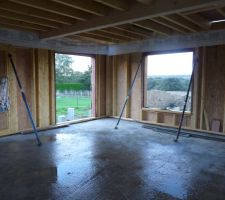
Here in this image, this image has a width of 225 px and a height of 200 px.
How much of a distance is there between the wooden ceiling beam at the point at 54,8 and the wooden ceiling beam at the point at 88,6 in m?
0.39

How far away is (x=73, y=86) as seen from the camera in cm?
823

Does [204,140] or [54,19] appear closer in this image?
[54,19]

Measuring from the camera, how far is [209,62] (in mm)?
5375

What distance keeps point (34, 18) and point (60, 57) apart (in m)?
2.80

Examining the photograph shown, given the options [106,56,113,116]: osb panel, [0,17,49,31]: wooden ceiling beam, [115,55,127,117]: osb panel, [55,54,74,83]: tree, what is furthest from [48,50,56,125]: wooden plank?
[115,55,127,117]: osb panel

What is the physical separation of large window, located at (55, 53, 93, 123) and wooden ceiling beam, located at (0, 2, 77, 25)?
7.63 ft

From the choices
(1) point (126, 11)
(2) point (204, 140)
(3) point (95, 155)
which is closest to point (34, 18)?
(1) point (126, 11)

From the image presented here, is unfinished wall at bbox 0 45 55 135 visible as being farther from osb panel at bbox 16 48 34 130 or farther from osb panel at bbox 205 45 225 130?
osb panel at bbox 205 45 225 130

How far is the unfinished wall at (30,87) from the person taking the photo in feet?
17.2

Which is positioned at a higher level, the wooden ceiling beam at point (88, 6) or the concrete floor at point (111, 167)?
the wooden ceiling beam at point (88, 6)

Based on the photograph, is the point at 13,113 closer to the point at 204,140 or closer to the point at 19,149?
the point at 19,149

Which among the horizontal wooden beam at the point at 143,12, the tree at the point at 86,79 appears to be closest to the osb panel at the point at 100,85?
the tree at the point at 86,79

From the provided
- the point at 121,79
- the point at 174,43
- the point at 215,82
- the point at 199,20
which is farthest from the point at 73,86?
the point at 199,20

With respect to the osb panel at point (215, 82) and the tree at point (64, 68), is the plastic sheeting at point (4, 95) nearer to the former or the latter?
the tree at point (64, 68)
